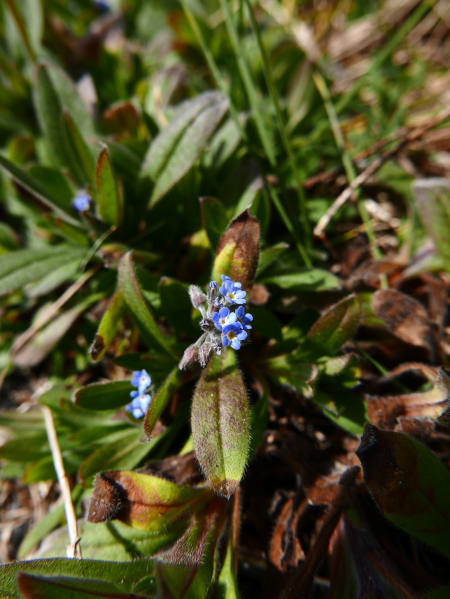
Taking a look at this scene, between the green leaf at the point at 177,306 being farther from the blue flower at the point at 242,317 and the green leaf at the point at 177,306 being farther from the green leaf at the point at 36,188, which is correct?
the green leaf at the point at 36,188

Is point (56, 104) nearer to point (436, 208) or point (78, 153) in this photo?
point (78, 153)

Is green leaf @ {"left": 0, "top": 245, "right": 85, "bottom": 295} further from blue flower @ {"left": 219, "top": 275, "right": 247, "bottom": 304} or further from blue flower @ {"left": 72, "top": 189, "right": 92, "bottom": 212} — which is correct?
blue flower @ {"left": 219, "top": 275, "right": 247, "bottom": 304}

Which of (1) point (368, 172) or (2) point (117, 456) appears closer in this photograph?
(2) point (117, 456)

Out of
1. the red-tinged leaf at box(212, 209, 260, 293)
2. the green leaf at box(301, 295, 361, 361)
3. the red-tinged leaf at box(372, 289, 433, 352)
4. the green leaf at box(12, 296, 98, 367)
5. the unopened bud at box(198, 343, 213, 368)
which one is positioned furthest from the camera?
the green leaf at box(12, 296, 98, 367)

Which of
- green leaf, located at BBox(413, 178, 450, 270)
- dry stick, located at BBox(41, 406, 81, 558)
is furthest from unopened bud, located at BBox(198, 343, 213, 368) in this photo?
green leaf, located at BBox(413, 178, 450, 270)

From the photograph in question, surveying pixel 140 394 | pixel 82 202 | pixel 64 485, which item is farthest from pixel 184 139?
pixel 64 485

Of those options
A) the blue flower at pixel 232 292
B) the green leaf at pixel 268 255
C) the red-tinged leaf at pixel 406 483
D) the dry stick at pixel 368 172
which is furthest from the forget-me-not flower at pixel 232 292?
the dry stick at pixel 368 172
